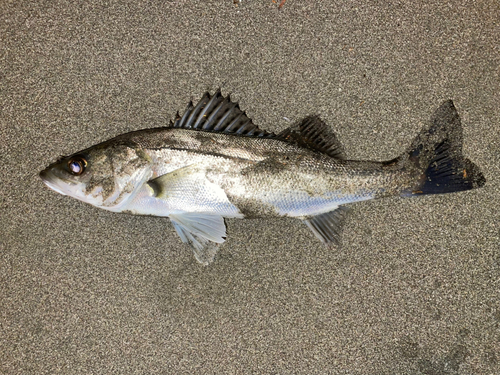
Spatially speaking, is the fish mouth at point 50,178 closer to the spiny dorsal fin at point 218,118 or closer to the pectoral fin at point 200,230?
the pectoral fin at point 200,230

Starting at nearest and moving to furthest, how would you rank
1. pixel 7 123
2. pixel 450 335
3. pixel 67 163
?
1. pixel 67 163
2. pixel 450 335
3. pixel 7 123

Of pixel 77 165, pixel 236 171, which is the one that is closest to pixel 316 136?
pixel 236 171

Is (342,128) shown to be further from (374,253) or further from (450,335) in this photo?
(450,335)

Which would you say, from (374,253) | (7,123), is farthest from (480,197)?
(7,123)

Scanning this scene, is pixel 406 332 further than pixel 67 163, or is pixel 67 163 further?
pixel 406 332

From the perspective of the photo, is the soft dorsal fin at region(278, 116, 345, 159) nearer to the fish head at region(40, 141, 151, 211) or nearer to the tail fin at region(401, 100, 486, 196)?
the tail fin at region(401, 100, 486, 196)

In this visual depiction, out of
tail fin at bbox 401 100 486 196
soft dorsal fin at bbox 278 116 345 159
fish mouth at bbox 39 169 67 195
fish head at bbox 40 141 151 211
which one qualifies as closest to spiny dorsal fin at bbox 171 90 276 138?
soft dorsal fin at bbox 278 116 345 159

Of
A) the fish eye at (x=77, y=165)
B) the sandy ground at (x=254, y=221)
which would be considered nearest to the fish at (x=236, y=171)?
the fish eye at (x=77, y=165)
